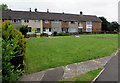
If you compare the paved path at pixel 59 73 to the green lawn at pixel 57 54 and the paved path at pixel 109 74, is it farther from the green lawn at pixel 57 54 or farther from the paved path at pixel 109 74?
the paved path at pixel 109 74

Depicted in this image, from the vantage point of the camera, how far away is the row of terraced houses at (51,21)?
42.3 m

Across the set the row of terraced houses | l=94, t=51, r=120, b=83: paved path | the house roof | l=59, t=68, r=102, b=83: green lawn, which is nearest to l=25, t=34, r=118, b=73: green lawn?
l=59, t=68, r=102, b=83: green lawn

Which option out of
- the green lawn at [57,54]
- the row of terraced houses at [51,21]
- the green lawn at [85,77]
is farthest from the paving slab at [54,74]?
the row of terraced houses at [51,21]

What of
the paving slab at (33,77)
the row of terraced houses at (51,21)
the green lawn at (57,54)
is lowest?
the paving slab at (33,77)

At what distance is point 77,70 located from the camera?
7.47 m

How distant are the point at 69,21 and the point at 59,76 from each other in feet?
148

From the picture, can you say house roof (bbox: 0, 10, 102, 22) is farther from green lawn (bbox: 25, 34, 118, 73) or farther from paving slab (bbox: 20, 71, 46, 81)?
paving slab (bbox: 20, 71, 46, 81)

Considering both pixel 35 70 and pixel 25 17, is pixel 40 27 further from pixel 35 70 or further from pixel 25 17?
pixel 35 70

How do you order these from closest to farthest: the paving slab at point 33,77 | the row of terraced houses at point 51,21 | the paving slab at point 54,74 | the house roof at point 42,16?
the paving slab at point 33,77, the paving slab at point 54,74, the house roof at point 42,16, the row of terraced houses at point 51,21

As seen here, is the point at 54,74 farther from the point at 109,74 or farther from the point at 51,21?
the point at 51,21

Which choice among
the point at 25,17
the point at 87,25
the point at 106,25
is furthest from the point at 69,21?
the point at 106,25

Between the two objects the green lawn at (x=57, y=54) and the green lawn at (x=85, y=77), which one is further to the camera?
the green lawn at (x=57, y=54)

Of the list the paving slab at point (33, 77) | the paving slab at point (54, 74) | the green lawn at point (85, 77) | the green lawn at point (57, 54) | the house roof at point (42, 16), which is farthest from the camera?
the house roof at point (42, 16)

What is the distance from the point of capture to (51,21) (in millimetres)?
47250
